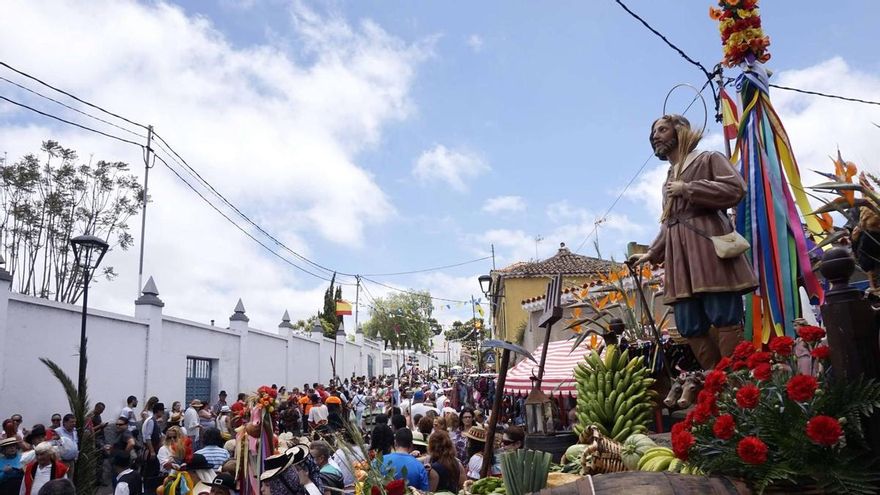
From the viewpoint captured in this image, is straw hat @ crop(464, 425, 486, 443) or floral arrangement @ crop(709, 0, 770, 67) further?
straw hat @ crop(464, 425, 486, 443)

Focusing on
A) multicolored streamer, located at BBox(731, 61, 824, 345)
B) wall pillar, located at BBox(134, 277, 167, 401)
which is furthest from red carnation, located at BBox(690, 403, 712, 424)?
wall pillar, located at BBox(134, 277, 167, 401)

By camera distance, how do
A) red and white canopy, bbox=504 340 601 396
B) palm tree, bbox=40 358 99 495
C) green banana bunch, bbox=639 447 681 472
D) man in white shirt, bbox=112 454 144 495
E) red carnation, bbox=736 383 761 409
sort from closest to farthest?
red carnation, bbox=736 383 761 409 < green banana bunch, bbox=639 447 681 472 < palm tree, bbox=40 358 99 495 < man in white shirt, bbox=112 454 144 495 < red and white canopy, bbox=504 340 601 396

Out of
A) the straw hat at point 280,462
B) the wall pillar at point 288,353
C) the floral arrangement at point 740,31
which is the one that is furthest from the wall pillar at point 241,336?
the floral arrangement at point 740,31

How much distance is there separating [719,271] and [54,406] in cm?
1246

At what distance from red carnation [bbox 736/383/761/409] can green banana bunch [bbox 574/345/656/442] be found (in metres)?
1.74

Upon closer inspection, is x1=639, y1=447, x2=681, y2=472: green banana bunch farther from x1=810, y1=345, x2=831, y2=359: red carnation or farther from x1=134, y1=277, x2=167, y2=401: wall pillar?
x1=134, y1=277, x2=167, y2=401: wall pillar

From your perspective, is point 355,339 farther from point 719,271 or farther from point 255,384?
point 719,271

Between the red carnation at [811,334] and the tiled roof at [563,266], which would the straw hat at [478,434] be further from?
the tiled roof at [563,266]

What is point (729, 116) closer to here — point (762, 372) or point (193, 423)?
point (762, 372)

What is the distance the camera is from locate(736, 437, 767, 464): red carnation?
1.98 metres

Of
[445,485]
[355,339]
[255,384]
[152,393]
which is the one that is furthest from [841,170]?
[355,339]

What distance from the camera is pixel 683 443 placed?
2242mm

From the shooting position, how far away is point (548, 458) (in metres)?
2.45

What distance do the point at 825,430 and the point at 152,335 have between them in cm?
1630
